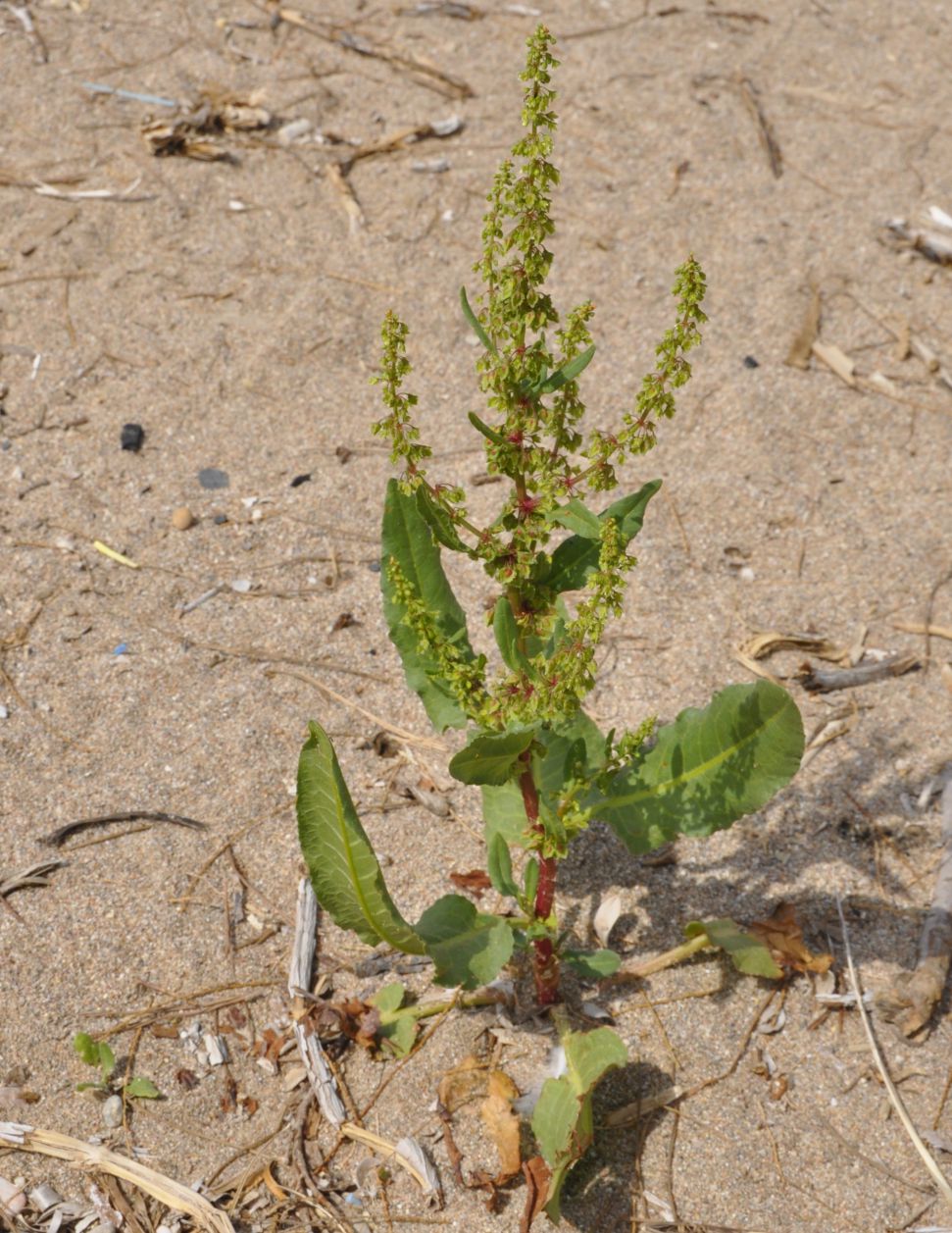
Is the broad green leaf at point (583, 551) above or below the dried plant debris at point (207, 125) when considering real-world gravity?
above

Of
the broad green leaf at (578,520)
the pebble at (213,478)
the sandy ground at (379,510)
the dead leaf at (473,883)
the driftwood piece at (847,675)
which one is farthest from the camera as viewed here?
the pebble at (213,478)

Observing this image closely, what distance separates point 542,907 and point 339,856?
0.55m

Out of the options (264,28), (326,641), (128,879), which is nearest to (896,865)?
(326,641)

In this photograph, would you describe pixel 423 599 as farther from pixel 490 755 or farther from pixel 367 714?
pixel 367 714

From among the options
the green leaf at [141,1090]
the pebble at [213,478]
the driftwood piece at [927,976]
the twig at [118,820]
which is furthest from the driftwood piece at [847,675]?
the green leaf at [141,1090]

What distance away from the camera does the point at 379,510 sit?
3816 mm

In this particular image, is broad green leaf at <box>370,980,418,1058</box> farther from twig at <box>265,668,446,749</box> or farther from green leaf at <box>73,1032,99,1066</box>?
twig at <box>265,668,446,749</box>

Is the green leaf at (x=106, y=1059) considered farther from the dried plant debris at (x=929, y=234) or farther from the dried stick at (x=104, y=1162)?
the dried plant debris at (x=929, y=234)

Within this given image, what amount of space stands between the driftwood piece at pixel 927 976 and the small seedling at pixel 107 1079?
1.63 meters

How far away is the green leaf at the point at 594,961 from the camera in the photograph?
259 centimetres

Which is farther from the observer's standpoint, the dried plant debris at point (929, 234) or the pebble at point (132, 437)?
the dried plant debris at point (929, 234)

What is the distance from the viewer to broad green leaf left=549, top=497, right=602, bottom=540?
2066 mm

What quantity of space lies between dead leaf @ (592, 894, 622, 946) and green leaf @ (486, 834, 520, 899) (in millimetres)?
383

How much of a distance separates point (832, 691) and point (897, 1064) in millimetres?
1042
